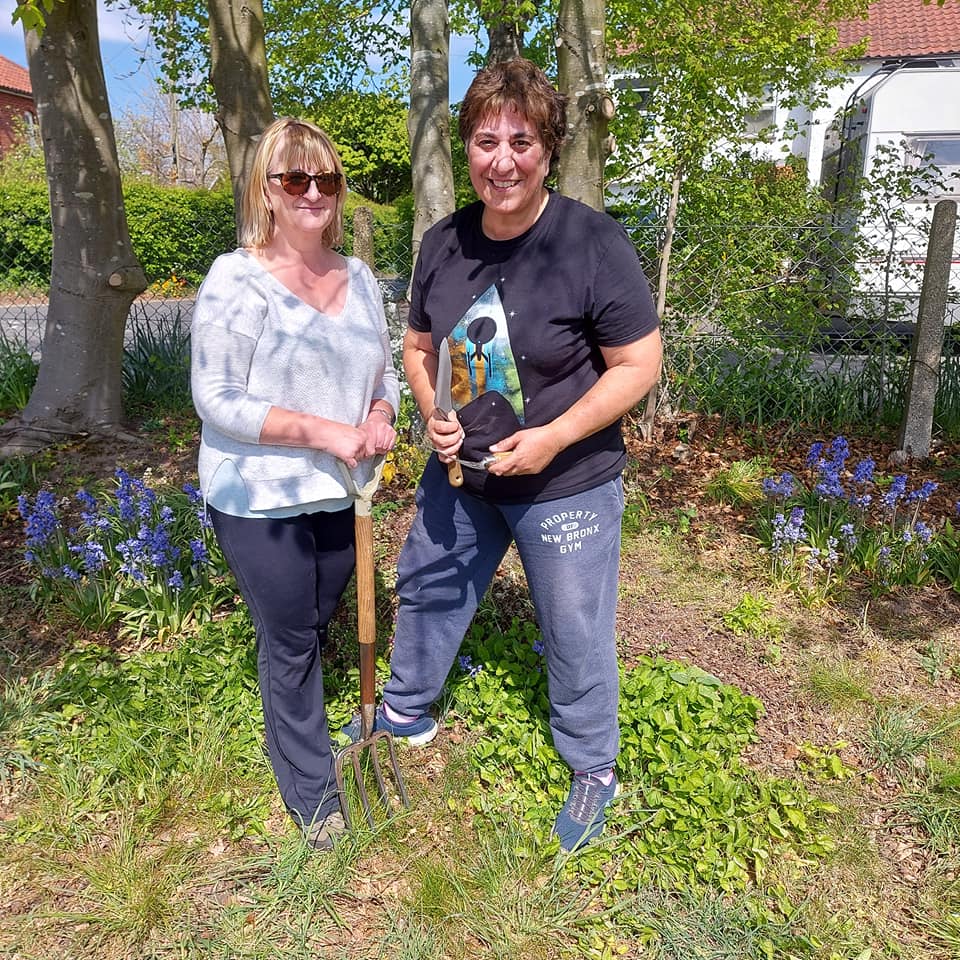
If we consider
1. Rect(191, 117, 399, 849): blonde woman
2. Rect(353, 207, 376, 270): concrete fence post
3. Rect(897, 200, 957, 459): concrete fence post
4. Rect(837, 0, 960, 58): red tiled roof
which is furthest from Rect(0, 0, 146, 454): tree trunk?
Rect(837, 0, 960, 58): red tiled roof

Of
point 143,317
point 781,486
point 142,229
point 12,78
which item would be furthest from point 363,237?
point 12,78

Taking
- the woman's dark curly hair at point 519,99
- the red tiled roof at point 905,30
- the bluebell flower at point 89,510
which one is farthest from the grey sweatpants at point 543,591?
the red tiled roof at point 905,30

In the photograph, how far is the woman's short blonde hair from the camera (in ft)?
6.37

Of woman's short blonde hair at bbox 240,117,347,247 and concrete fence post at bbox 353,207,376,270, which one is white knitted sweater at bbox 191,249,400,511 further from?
concrete fence post at bbox 353,207,376,270

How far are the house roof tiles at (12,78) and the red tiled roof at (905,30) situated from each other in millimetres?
25872

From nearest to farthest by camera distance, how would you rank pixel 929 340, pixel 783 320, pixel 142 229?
pixel 929 340
pixel 783 320
pixel 142 229

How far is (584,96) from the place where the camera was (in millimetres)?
4094

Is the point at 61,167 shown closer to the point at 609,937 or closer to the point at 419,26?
the point at 419,26

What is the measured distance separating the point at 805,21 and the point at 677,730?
9.43m

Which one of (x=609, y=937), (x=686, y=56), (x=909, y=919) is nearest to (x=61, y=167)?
(x=686, y=56)

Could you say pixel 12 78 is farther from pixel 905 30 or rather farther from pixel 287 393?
pixel 287 393

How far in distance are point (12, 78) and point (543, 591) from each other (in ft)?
113

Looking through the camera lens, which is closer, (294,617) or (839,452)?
(294,617)

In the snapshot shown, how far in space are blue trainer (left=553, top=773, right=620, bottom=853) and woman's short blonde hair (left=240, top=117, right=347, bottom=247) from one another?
178cm
